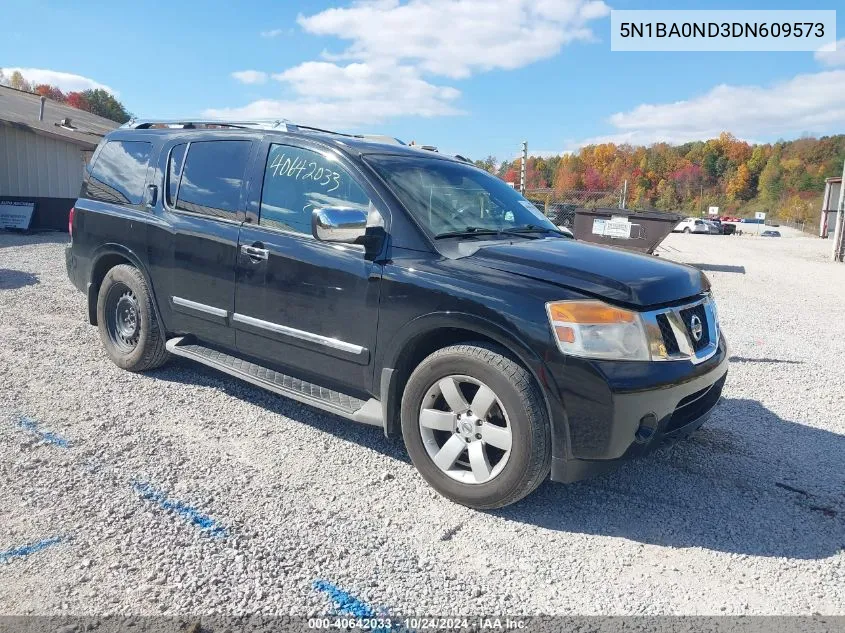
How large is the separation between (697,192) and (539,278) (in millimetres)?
103200

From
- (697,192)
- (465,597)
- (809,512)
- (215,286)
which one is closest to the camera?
(465,597)

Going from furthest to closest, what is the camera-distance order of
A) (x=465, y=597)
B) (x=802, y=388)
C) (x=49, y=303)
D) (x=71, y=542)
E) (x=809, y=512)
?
(x=49, y=303)
(x=802, y=388)
(x=809, y=512)
(x=71, y=542)
(x=465, y=597)

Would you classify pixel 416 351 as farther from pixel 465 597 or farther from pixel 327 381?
pixel 465 597

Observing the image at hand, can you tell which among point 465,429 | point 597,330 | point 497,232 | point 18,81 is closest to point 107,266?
point 497,232

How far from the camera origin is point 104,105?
65312 millimetres

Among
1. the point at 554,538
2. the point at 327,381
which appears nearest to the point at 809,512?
the point at 554,538

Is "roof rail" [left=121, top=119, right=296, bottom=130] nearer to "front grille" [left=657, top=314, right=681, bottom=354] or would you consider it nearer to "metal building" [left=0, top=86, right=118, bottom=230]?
"front grille" [left=657, top=314, right=681, bottom=354]

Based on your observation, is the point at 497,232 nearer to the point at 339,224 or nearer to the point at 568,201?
the point at 339,224

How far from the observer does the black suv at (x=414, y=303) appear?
3041 millimetres

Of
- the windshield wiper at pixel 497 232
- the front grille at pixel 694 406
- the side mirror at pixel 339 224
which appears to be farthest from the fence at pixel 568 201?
the side mirror at pixel 339 224

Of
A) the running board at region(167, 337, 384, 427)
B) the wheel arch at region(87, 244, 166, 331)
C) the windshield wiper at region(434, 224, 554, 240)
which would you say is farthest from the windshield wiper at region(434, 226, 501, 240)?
the wheel arch at region(87, 244, 166, 331)

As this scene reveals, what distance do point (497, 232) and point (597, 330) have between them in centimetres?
120

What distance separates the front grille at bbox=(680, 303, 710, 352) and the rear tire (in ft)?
12.3

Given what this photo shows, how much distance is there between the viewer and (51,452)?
12.1 feet
